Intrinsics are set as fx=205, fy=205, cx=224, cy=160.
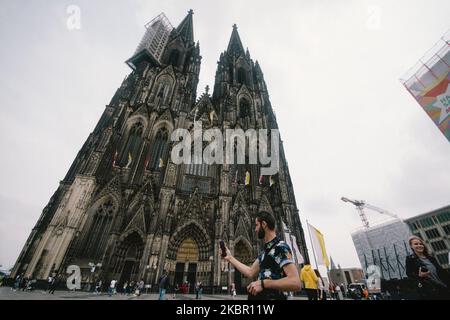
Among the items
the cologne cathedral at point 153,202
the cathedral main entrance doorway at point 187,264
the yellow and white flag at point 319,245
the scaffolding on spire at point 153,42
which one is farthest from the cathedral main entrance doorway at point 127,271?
the scaffolding on spire at point 153,42

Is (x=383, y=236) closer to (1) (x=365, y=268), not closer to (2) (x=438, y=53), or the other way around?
(1) (x=365, y=268)

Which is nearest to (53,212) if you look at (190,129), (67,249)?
(67,249)

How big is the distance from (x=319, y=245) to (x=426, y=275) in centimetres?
1135

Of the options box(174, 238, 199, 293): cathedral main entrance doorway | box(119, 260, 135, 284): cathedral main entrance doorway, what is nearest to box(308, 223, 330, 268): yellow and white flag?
box(174, 238, 199, 293): cathedral main entrance doorway

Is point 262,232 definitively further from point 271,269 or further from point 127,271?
point 127,271

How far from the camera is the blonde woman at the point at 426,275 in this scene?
3.24 m

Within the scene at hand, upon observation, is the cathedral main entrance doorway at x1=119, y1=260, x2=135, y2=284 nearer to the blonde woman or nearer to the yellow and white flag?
the yellow and white flag

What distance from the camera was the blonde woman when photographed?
3.24m

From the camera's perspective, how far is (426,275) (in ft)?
11.0

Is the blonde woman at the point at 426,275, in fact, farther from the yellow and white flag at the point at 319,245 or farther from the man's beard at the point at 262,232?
the yellow and white flag at the point at 319,245

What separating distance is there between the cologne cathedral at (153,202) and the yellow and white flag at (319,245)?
1760mm

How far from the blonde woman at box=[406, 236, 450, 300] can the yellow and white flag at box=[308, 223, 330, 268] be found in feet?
34.4

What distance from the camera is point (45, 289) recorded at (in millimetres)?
12750
